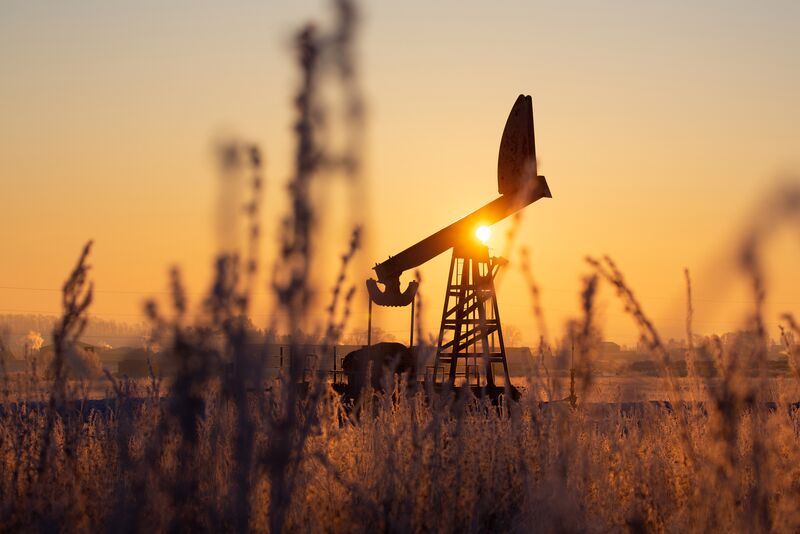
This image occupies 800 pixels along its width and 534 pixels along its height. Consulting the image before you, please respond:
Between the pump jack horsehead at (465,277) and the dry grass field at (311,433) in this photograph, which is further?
the pump jack horsehead at (465,277)

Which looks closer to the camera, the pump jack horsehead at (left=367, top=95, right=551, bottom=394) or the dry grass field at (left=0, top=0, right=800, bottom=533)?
the dry grass field at (left=0, top=0, right=800, bottom=533)

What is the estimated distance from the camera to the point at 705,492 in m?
3.57

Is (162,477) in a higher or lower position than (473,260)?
lower

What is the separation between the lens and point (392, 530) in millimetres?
4707

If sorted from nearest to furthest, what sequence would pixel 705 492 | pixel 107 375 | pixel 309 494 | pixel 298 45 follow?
pixel 298 45 < pixel 705 492 < pixel 107 375 < pixel 309 494

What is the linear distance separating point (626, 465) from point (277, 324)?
14.0ft

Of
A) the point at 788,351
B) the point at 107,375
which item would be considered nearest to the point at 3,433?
the point at 107,375

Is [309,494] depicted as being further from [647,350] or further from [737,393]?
[737,393]

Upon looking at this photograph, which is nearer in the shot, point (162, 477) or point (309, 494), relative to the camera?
point (162, 477)

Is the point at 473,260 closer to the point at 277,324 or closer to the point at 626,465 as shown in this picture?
the point at 626,465

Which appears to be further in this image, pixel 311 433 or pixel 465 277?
pixel 465 277

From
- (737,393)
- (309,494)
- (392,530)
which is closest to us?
(737,393)

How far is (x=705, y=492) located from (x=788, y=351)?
0.68 meters

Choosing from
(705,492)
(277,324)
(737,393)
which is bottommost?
(705,492)
